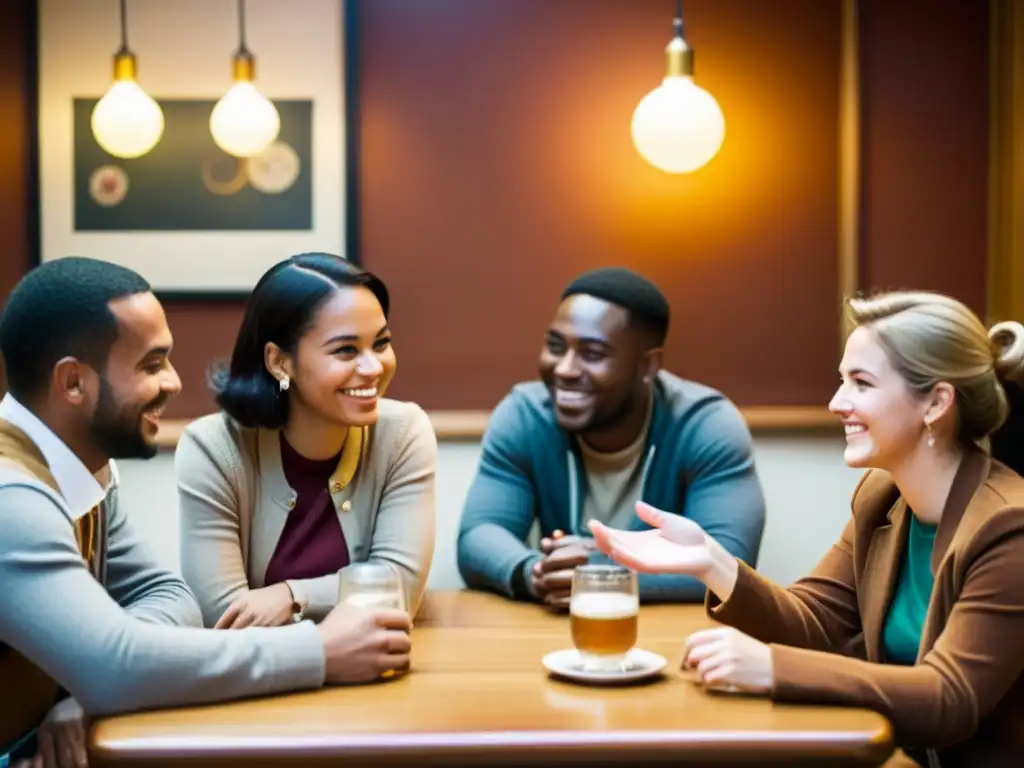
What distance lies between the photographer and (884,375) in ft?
6.09

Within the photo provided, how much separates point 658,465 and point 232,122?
137cm

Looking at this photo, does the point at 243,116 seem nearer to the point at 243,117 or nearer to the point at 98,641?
the point at 243,117

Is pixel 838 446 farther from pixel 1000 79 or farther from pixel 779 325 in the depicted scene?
pixel 1000 79

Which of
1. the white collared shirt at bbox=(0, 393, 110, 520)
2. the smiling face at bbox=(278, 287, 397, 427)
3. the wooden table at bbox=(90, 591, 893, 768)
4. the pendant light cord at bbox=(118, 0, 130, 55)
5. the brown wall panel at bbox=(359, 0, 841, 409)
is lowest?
the wooden table at bbox=(90, 591, 893, 768)

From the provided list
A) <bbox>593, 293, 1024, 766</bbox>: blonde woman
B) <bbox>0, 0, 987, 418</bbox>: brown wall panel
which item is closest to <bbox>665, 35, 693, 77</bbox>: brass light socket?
<bbox>0, 0, 987, 418</bbox>: brown wall panel

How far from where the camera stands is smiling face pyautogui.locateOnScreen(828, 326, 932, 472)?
6.05 feet

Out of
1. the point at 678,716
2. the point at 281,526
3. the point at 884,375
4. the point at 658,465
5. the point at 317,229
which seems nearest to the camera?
the point at 678,716

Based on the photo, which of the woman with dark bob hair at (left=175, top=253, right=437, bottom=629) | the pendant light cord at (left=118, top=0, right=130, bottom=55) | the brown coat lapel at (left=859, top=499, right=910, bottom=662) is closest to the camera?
the brown coat lapel at (left=859, top=499, right=910, bottom=662)

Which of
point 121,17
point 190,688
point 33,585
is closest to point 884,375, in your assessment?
point 190,688

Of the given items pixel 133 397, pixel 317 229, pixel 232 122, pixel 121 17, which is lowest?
pixel 133 397

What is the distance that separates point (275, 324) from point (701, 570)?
0.90 m

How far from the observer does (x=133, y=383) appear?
186 cm

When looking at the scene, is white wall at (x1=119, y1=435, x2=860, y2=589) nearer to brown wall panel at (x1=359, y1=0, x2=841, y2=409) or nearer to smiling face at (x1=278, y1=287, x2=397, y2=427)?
brown wall panel at (x1=359, y1=0, x2=841, y2=409)

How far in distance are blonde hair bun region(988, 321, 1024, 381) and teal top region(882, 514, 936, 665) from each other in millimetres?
251
